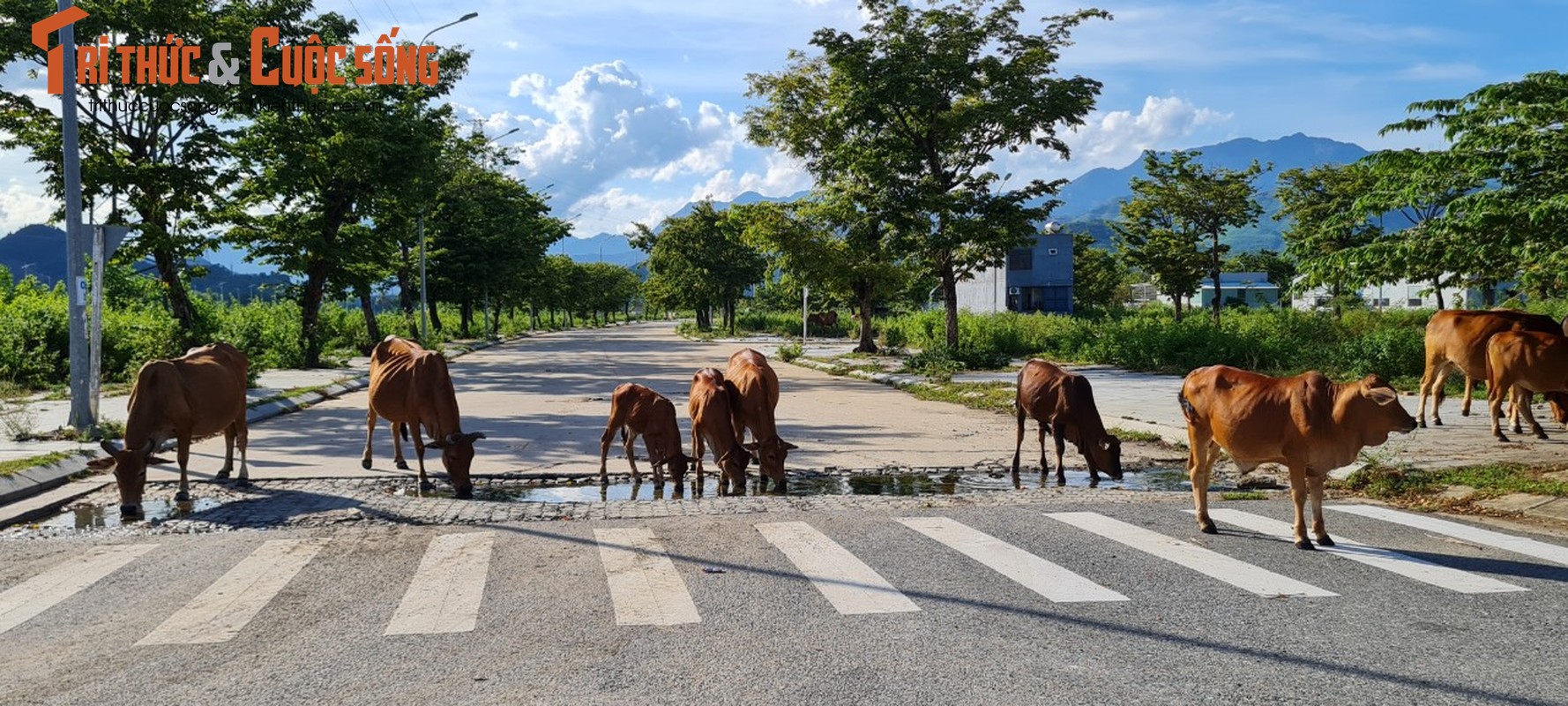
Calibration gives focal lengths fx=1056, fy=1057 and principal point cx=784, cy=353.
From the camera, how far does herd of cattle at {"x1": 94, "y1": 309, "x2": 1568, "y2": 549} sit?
7.74 m

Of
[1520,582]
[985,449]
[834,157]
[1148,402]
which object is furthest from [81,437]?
[834,157]

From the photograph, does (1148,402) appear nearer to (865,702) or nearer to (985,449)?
(985,449)

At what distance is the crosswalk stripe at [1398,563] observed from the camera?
266 inches

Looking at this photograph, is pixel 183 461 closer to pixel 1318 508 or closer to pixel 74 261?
pixel 74 261

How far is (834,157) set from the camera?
32250 millimetres

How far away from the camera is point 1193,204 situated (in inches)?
1726

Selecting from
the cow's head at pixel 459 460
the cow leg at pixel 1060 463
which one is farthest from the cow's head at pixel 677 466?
the cow leg at pixel 1060 463

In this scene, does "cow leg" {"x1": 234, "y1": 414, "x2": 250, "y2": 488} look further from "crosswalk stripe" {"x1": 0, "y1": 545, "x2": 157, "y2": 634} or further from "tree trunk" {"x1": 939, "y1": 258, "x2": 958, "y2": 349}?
"tree trunk" {"x1": 939, "y1": 258, "x2": 958, "y2": 349}

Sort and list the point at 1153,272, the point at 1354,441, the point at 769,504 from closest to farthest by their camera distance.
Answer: the point at 1354,441 < the point at 769,504 < the point at 1153,272

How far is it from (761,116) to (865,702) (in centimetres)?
3551

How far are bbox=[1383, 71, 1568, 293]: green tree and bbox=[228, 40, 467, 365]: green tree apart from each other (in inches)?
1038

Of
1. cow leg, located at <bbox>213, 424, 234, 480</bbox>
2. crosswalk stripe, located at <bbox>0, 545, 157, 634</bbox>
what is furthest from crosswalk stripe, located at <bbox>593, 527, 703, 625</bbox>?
cow leg, located at <bbox>213, 424, 234, 480</bbox>

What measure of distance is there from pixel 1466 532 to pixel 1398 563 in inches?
63.0

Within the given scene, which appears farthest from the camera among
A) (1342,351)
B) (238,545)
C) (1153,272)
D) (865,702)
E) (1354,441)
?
(1153,272)
